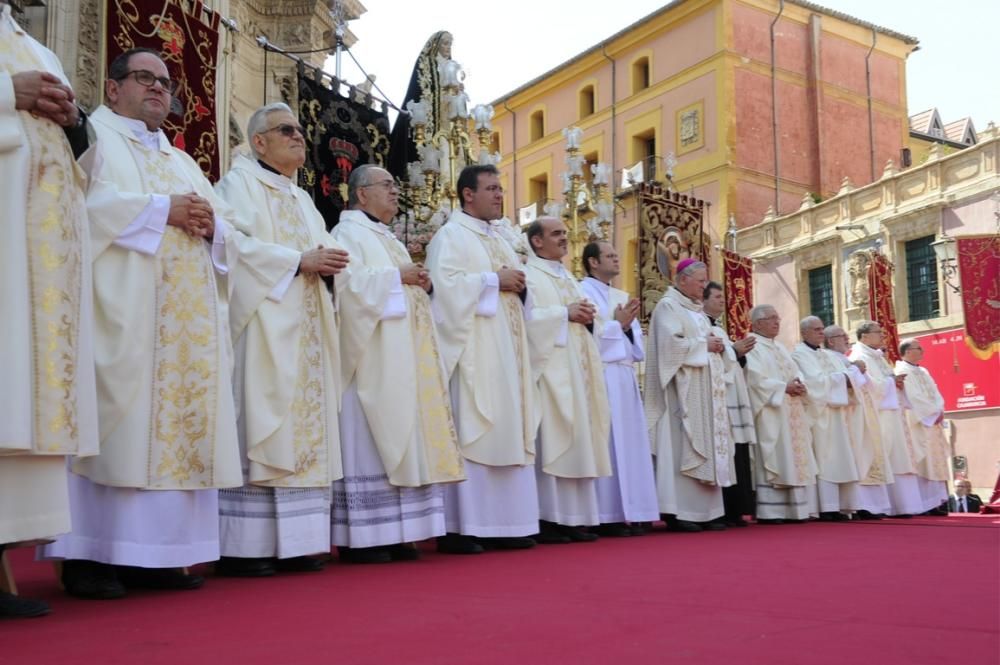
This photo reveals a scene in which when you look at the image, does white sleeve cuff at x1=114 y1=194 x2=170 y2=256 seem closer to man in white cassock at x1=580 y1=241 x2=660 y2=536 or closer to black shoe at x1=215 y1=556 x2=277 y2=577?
black shoe at x1=215 y1=556 x2=277 y2=577

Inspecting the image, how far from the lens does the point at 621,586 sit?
3650mm

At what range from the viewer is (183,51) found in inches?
289

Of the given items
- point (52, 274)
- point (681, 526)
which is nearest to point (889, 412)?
point (681, 526)

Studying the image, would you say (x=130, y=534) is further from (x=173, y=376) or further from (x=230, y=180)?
(x=230, y=180)

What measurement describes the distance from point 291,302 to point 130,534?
131 cm

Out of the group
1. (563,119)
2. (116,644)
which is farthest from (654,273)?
(563,119)

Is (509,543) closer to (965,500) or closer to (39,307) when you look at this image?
(39,307)

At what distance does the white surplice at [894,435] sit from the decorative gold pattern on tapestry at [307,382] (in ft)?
23.8

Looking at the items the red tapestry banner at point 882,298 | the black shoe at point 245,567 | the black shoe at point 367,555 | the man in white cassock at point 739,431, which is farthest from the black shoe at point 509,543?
the red tapestry banner at point 882,298

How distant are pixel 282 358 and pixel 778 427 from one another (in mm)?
5230

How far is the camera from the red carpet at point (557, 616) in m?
2.39

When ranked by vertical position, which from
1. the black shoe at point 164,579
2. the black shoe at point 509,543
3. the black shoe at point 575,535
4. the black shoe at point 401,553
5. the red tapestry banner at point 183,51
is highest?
the red tapestry banner at point 183,51

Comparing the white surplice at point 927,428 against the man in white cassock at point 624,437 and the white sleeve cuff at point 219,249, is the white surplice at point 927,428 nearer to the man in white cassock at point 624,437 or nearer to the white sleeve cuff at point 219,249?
the man in white cassock at point 624,437

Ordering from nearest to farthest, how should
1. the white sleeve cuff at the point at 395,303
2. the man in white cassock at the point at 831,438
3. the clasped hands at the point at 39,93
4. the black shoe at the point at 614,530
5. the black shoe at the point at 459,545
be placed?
1. the clasped hands at the point at 39,93
2. the white sleeve cuff at the point at 395,303
3. the black shoe at the point at 459,545
4. the black shoe at the point at 614,530
5. the man in white cassock at the point at 831,438
